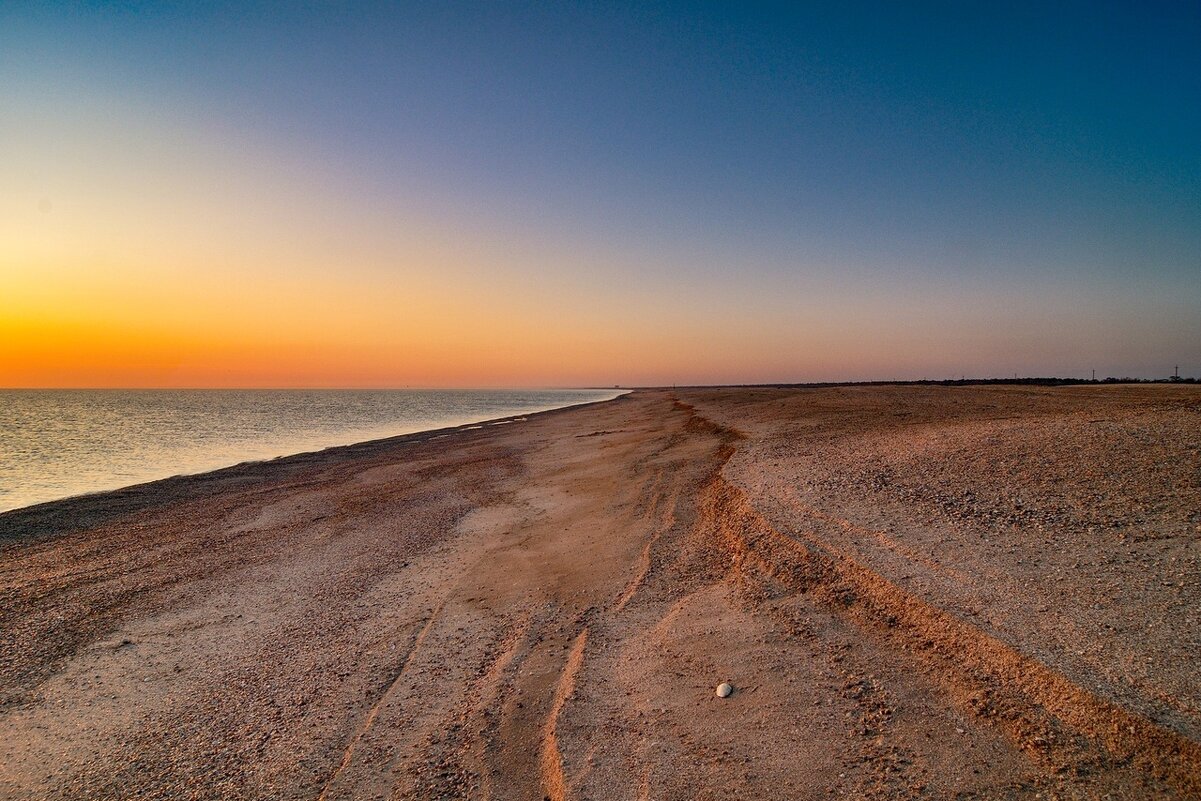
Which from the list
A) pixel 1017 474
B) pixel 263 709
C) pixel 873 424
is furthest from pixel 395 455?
pixel 1017 474

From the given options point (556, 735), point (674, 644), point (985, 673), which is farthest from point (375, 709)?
point (985, 673)

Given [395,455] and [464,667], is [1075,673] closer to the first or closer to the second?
[464,667]

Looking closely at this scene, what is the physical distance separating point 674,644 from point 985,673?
2.60m

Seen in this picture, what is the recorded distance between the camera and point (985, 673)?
14.6 ft

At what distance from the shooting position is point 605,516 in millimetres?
11000

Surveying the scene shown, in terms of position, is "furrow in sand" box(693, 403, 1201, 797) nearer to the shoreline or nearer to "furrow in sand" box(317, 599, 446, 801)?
"furrow in sand" box(317, 599, 446, 801)

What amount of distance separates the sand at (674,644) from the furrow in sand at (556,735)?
0.09ft

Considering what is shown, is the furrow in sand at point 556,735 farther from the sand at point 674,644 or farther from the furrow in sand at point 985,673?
the furrow in sand at point 985,673

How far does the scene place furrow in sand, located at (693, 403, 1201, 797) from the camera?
3.50 metres

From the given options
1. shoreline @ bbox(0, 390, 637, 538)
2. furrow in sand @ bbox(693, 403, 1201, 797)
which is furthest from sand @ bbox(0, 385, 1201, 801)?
shoreline @ bbox(0, 390, 637, 538)

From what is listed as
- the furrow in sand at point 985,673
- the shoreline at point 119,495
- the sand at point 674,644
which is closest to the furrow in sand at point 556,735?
the sand at point 674,644

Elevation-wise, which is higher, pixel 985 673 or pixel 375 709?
pixel 985 673

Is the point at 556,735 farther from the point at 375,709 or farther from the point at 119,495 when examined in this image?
the point at 119,495

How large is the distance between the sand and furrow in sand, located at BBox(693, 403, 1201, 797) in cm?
2
